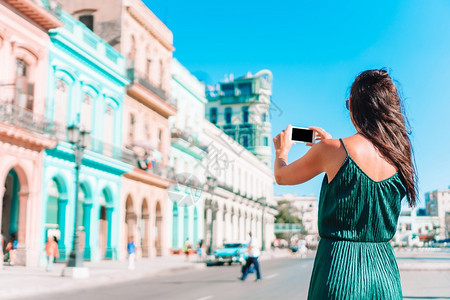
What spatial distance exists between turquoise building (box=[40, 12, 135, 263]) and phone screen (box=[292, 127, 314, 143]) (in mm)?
21739

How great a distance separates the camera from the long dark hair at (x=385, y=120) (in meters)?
2.47

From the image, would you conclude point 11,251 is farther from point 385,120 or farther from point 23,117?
point 385,120

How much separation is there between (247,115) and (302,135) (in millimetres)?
91990

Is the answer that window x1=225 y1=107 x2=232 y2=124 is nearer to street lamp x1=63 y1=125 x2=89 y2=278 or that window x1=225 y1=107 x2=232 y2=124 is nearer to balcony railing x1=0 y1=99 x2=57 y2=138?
balcony railing x1=0 y1=99 x2=57 y2=138

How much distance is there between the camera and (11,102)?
23.1 m

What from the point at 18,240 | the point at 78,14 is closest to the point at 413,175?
the point at 18,240

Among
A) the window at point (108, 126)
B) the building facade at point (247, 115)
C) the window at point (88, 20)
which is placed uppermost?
the building facade at point (247, 115)

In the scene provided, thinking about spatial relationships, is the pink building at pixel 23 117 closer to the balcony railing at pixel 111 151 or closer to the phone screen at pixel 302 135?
the balcony railing at pixel 111 151

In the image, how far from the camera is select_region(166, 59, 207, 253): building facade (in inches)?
1640

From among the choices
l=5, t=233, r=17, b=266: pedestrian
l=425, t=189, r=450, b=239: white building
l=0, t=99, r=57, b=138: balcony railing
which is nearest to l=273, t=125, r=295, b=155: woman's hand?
l=0, t=99, r=57, b=138: balcony railing

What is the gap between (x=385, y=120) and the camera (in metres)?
2.52

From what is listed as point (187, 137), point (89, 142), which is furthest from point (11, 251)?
point (187, 137)

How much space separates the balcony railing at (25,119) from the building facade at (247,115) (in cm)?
6495

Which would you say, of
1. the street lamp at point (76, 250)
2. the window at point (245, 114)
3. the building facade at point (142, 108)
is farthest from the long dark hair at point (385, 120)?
the window at point (245, 114)
